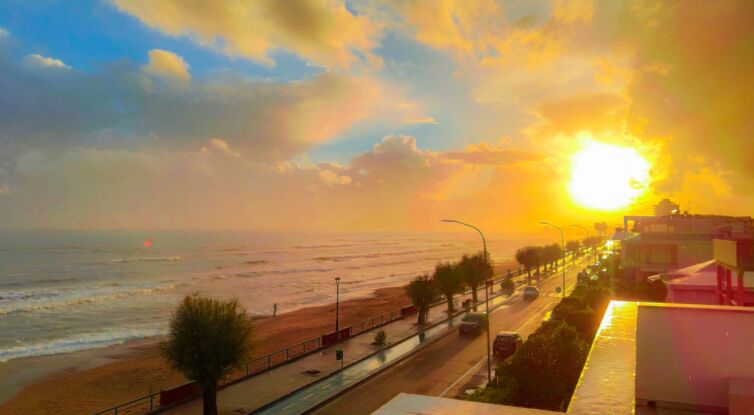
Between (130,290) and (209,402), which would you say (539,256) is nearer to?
(130,290)

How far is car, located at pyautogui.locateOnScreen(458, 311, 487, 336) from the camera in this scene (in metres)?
35.2

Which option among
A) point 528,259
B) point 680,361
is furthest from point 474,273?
point 680,361

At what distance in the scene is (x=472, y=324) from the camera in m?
35.3

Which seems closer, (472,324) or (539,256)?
(472,324)

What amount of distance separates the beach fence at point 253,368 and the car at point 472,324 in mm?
7809

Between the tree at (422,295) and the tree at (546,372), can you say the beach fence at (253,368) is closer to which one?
the tree at (422,295)

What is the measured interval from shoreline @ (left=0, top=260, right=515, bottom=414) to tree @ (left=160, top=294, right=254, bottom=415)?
5294mm

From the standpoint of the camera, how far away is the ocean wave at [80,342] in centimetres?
3922

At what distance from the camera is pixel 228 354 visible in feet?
66.8

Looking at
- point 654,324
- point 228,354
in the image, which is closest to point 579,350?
point 654,324

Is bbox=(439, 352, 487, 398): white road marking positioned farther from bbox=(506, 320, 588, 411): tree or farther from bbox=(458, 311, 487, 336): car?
bbox=(458, 311, 487, 336): car

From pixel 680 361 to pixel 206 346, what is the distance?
1766 centimetres

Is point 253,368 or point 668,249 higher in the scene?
point 668,249

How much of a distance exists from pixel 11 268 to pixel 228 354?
119 metres
